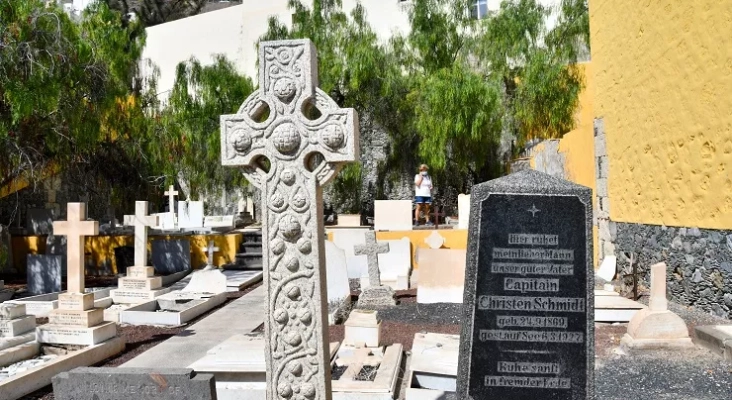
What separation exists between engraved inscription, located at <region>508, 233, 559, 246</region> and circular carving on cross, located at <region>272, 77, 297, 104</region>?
167 cm

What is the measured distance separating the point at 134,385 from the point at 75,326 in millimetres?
3739

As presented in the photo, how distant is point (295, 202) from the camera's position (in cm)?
382

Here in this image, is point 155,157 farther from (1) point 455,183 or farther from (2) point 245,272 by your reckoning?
(1) point 455,183

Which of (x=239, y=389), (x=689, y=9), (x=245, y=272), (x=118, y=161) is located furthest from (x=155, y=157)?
(x=689, y=9)

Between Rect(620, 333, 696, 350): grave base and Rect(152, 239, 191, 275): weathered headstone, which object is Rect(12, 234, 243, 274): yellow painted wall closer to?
Rect(152, 239, 191, 275): weathered headstone

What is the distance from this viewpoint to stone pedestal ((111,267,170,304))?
35.2 ft

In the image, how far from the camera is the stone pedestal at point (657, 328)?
Answer: 648cm

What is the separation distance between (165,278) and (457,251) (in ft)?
20.6

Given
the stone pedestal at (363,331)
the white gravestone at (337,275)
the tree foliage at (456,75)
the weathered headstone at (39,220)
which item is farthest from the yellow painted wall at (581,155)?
the weathered headstone at (39,220)

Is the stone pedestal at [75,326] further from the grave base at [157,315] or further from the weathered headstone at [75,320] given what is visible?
the grave base at [157,315]

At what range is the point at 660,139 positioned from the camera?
930cm

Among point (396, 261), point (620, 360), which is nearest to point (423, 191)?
point (396, 261)

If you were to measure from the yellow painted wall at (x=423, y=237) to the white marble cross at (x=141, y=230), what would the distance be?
15.9 ft

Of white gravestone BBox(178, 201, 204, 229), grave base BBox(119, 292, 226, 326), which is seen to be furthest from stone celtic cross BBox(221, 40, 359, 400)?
white gravestone BBox(178, 201, 204, 229)
